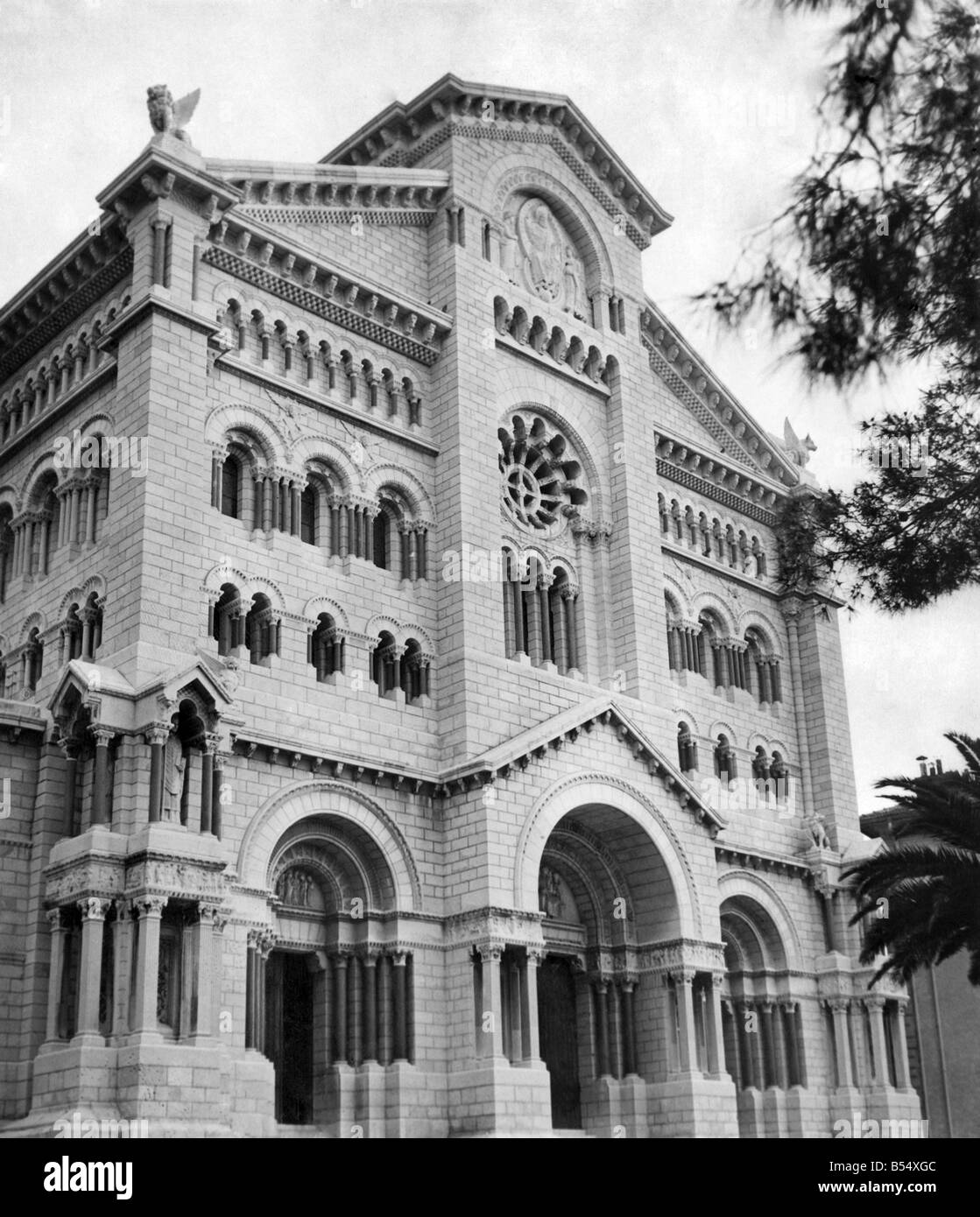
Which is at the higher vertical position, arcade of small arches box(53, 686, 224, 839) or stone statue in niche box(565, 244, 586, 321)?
stone statue in niche box(565, 244, 586, 321)

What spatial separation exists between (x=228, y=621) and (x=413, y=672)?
4.65m

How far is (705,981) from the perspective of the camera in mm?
32125

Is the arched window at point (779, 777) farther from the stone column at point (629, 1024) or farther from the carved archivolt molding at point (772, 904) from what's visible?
the stone column at point (629, 1024)

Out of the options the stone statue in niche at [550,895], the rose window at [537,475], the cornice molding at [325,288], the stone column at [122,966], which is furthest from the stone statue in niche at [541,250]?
the stone column at [122,966]

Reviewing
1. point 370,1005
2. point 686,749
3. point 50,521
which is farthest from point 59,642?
point 686,749

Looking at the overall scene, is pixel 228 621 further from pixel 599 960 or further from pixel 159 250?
pixel 599 960

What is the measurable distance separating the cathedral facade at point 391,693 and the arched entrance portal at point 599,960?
0.30 feet

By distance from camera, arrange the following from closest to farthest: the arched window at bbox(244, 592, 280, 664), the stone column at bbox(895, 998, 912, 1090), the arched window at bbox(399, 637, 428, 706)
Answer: the arched window at bbox(244, 592, 280, 664) < the arched window at bbox(399, 637, 428, 706) < the stone column at bbox(895, 998, 912, 1090)

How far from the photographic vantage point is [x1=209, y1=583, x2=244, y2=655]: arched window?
27.9 metres

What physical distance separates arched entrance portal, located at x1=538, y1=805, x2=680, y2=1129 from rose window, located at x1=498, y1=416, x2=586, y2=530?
290 inches

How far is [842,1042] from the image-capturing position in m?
37.0

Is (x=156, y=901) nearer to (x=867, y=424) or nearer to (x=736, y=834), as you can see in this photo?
(x=867, y=424)

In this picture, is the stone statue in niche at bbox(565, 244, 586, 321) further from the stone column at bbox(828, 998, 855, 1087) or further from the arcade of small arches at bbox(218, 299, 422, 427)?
the stone column at bbox(828, 998, 855, 1087)

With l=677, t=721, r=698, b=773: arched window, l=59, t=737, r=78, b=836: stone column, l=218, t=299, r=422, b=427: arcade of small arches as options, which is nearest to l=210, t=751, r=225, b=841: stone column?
l=59, t=737, r=78, b=836: stone column
